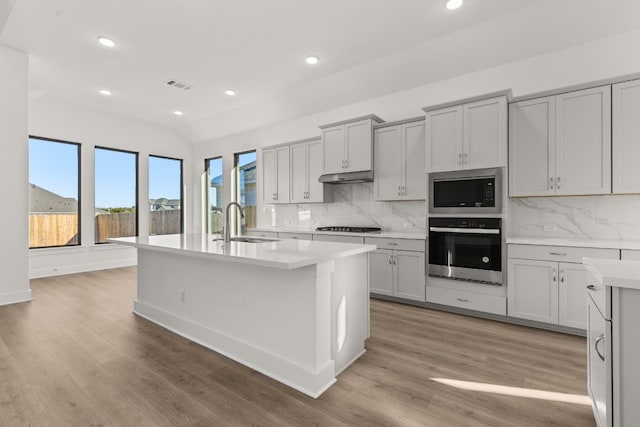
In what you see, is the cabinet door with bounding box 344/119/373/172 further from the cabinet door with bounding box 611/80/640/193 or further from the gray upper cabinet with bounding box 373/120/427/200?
the cabinet door with bounding box 611/80/640/193

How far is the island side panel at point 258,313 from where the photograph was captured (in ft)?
6.42

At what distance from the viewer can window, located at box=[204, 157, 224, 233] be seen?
23.8 ft

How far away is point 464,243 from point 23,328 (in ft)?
15.4

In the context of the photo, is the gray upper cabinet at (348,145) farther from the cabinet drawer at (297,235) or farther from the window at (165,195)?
the window at (165,195)

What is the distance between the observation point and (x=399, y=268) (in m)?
3.82

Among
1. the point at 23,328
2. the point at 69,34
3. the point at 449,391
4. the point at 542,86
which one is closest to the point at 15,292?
the point at 23,328

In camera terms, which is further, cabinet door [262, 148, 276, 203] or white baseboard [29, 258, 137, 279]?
cabinet door [262, 148, 276, 203]

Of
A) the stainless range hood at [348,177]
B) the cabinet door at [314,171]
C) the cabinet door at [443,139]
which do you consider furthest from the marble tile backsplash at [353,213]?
the cabinet door at [443,139]

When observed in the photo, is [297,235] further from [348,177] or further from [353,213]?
[348,177]

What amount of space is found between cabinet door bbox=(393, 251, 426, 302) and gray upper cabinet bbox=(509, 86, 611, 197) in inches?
50.4

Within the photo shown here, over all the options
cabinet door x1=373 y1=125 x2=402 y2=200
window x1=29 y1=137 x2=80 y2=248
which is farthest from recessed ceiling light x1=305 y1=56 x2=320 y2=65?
window x1=29 y1=137 x2=80 y2=248

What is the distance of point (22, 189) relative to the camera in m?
3.96

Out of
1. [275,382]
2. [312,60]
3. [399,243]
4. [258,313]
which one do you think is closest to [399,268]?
[399,243]

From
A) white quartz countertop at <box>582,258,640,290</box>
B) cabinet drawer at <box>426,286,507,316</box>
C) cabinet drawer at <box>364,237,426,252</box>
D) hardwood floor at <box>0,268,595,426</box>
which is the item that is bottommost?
hardwood floor at <box>0,268,595,426</box>
